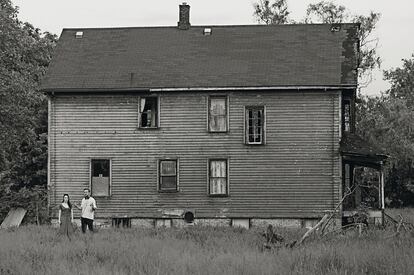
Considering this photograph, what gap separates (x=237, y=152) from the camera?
35.4 meters

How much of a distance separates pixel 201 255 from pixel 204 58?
63.6 feet

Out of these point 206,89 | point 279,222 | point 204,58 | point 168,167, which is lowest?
point 279,222

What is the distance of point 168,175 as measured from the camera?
35719mm

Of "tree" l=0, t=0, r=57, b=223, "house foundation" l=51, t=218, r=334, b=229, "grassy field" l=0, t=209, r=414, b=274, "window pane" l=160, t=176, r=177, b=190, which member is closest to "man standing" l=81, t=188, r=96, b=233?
"grassy field" l=0, t=209, r=414, b=274

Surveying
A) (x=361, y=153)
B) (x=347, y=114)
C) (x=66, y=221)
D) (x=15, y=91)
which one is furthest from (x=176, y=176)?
(x=66, y=221)

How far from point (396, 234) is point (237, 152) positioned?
13379 millimetres

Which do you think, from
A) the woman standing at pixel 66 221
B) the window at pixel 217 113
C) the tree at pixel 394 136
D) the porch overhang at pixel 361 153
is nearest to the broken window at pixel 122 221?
the window at pixel 217 113

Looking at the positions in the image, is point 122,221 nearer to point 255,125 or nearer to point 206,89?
point 206,89

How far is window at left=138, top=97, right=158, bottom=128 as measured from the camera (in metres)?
35.9

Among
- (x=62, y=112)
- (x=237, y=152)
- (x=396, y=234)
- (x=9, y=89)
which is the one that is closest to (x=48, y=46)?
(x=9, y=89)

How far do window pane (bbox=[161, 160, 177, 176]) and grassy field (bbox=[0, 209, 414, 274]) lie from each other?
10593mm

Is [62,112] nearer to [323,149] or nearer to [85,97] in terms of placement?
[85,97]

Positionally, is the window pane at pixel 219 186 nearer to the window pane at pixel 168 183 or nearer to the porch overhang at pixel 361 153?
the window pane at pixel 168 183

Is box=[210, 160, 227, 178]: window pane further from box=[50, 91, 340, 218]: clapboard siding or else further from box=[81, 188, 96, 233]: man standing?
box=[81, 188, 96, 233]: man standing
